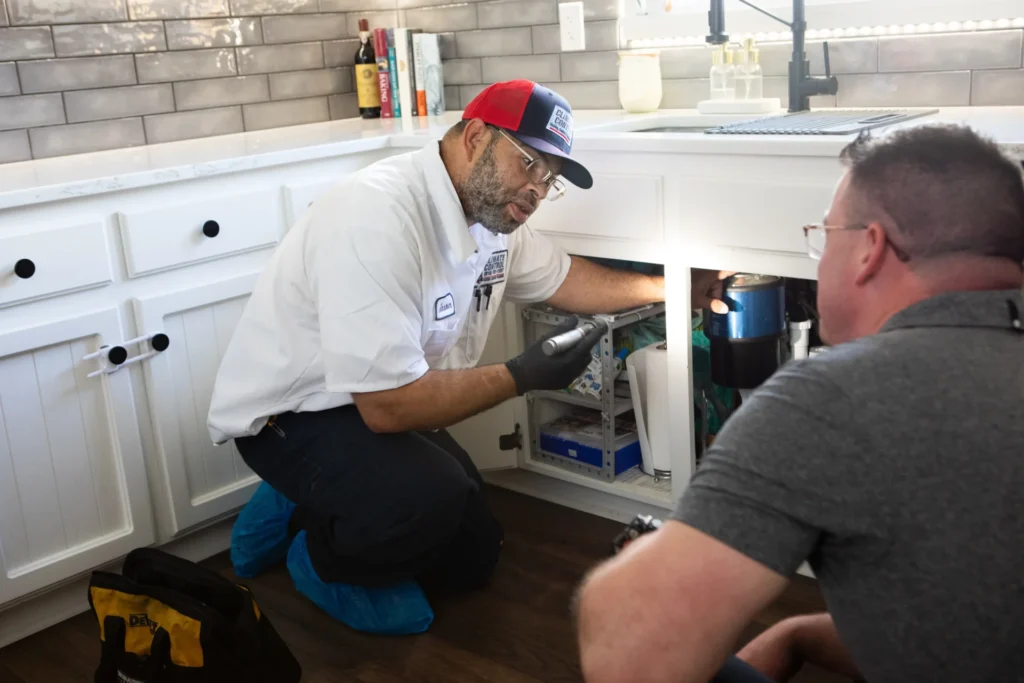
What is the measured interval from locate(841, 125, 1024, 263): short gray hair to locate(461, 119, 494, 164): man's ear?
43.9 inches

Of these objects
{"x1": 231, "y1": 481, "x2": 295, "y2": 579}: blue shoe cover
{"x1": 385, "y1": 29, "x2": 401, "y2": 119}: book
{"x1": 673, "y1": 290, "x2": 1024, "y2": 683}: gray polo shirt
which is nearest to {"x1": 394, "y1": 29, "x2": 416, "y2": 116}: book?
{"x1": 385, "y1": 29, "x2": 401, "y2": 119}: book

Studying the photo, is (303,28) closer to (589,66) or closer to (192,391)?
(589,66)

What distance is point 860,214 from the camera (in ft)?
3.36

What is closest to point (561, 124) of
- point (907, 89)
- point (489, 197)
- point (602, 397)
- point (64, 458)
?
point (489, 197)

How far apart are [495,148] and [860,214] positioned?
1105mm

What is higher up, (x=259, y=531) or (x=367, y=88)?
(x=367, y=88)

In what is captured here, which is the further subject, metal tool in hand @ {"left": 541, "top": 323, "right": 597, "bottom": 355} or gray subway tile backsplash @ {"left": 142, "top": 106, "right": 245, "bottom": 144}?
gray subway tile backsplash @ {"left": 142, "top": 106, "right": 245, "bottom": 144}

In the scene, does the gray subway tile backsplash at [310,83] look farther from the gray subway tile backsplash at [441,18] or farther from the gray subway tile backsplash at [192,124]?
the gray subway tile backsplash at [441,18]

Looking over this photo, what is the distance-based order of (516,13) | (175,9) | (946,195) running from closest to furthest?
(946,195), (175,9), (516,13)

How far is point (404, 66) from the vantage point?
3348 mm

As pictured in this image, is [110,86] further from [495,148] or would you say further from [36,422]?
[495,148]

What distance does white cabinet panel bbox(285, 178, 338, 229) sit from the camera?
2.56m

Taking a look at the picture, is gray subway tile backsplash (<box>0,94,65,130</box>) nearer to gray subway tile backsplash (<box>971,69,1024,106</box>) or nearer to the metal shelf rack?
the metal shelf rack

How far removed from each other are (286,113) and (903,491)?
2.82 m
